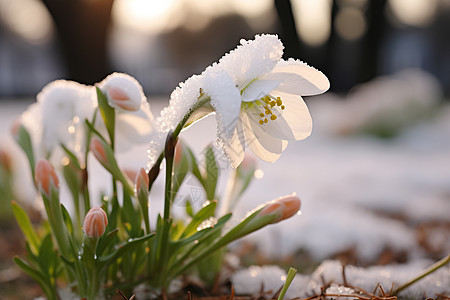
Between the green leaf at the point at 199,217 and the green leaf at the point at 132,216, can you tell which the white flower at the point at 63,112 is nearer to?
the green leaf at the point at 132,216

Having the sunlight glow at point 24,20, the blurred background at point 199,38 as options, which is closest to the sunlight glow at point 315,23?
the blurred background at point 199,38

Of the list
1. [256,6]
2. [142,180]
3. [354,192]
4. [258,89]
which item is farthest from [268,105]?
[256,6]

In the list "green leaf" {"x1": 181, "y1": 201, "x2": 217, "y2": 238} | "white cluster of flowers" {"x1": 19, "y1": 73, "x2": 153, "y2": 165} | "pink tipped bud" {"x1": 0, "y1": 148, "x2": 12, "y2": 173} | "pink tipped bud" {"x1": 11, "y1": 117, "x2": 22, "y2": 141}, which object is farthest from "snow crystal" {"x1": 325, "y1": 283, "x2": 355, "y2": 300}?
"pink tipped bud" {"x1": 0, "y1": 148, "x2": 12, "y2": 173}

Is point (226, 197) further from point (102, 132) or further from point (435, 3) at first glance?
point (435, 3)

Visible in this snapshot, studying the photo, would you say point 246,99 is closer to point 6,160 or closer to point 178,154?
point 178,154

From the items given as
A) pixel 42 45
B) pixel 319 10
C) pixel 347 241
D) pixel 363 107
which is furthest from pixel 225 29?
pixel 347 241

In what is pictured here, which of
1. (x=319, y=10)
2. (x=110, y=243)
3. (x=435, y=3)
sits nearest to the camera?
(x=110, y=243)
